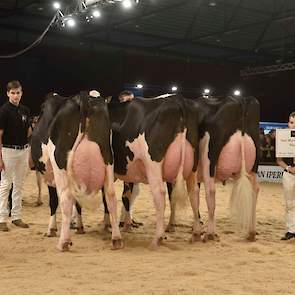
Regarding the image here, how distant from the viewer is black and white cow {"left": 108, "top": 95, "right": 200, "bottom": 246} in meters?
5.48

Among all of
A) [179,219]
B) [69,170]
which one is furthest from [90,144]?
[179,219]

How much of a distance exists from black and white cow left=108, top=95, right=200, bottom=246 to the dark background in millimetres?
12362

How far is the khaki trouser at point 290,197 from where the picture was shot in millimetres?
5926

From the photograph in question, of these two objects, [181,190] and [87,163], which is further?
[181,190]

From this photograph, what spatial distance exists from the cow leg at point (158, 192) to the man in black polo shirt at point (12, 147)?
182cm

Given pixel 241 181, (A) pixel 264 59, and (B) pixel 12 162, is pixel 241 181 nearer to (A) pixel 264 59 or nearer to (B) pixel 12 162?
(B) pixel 12 162

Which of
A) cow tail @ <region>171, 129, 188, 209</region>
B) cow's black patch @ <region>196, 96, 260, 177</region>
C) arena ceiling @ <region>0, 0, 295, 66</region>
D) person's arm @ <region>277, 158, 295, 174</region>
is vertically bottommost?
cow tail @ <region>171, 129, 188, 209</region>

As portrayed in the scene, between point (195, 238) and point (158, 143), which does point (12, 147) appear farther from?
point (195, 238)

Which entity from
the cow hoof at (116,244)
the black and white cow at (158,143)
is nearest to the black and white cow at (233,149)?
the black and white cow at (158,143)

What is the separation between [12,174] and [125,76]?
45.0ft

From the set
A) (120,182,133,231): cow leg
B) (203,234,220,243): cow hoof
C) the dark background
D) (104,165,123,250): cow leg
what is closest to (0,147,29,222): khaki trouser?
(120,182,133,231): cow leg

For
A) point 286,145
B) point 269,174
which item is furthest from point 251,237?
point 269,174

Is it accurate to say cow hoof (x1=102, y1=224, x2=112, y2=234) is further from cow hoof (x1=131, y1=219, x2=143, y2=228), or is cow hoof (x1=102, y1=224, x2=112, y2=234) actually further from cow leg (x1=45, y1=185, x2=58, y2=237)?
cow leg (x1=45, y1=185, x2=58, y2=237)

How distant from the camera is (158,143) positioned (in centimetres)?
545
